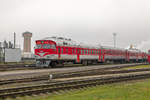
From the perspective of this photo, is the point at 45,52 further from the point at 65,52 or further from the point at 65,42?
the point at 65,42

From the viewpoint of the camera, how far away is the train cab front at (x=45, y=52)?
24731mm

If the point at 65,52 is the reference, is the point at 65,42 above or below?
above

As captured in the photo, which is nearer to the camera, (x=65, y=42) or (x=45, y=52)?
(x=45, y=52)

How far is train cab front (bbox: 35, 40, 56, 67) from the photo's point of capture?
→ 24731mm

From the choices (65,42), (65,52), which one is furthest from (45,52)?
(65,42)

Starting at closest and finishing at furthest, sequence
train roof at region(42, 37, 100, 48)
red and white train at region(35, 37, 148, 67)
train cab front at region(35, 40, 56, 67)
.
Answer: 1. train cab front at region(35, 40, 56, 67)
2. red and white train at region(35, 37, 148, 67)
3. train roof at region(42, 37, 100, 48)

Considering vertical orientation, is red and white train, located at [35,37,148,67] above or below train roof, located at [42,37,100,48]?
below

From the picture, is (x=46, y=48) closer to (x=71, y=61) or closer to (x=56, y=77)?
(x=71, y=61)

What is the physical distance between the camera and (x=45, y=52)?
24.8 metres

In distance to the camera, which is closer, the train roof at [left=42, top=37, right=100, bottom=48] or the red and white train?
the red and white train

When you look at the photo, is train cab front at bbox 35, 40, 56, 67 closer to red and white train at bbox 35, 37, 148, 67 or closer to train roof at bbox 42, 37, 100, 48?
red and white train at bbox 35, 37, 148, 67

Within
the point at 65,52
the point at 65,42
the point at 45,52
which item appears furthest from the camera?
the point at 65,42

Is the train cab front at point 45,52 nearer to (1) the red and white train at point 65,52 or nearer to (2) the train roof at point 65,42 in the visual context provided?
(1) the red and white train at point 65,52

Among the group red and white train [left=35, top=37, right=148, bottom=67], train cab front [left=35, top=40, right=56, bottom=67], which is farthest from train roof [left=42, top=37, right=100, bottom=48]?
train cab front [left=35, top=40, right=56, bottom=67]
